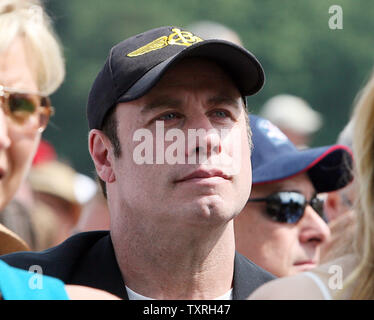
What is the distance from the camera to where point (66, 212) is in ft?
21.7

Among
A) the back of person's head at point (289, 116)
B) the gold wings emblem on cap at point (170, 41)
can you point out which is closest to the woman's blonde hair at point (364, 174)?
the gold wings emblem on cap at point (170, 41)

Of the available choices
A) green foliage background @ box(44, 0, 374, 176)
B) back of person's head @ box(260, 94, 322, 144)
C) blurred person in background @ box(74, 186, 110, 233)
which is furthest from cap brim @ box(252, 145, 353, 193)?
green foliage background @ box(44, 0, 374, 176)

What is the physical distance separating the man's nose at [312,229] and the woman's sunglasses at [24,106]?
1220 millimetres

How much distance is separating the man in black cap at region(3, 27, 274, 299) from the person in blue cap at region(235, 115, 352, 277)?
38.3 inches

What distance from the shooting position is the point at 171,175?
302 centimetres

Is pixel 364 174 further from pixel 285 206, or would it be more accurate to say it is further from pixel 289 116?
pixel 289 116

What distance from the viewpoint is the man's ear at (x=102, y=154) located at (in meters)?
3.25

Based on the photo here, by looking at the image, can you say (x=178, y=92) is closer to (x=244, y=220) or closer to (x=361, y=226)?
(x=361, y=226)

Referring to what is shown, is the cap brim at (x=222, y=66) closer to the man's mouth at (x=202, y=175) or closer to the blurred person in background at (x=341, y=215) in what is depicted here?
the man's mouth at (x=202, y=175)

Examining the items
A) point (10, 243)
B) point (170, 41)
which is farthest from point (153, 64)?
point (10, 243)

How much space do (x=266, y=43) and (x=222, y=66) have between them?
25.5m

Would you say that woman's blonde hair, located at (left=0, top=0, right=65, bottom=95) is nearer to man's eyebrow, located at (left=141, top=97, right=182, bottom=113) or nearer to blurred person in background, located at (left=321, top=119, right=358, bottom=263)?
man's eyebrow, located at (left=141, top=97, right=182, bottom=113)

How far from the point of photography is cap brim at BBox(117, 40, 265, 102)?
303 centimetres
